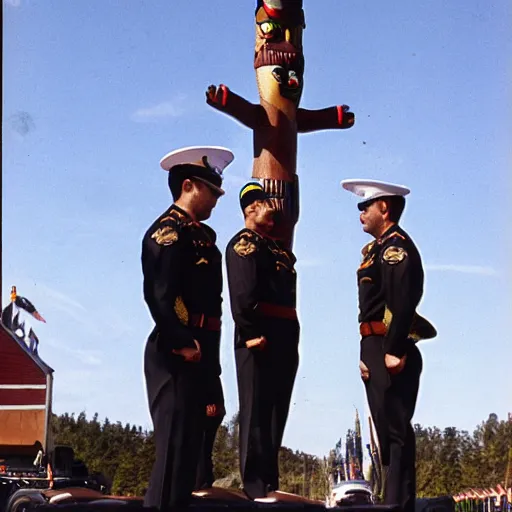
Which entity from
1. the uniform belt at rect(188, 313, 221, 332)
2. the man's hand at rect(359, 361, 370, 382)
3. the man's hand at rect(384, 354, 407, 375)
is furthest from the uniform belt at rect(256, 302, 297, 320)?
the man's hand at rect(384, 354, 407, 375)

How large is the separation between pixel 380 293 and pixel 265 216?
1.16m

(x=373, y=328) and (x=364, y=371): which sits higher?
(x=373, y=328)

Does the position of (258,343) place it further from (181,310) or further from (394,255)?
(394,255)

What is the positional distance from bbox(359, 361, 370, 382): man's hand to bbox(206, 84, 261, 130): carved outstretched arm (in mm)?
2256

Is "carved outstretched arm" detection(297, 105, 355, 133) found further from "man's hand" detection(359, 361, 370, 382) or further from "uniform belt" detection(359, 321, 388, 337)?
"man's hand" detection(359, 361, 370, 382)

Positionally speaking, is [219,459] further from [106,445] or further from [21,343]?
[21,343]

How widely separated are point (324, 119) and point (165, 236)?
2.36 meters

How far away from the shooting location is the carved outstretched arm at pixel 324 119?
9766mm

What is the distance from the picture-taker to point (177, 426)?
7.96m

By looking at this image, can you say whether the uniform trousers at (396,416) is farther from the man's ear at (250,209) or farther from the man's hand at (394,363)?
the man's ear at (250,209)

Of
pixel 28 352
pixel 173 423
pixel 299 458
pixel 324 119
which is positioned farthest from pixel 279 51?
pixel 28 352

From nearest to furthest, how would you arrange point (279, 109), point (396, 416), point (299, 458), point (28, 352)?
1. point (396, 416)
2. point (279, 109)
3. point (299, 458)
4. point (28, 352)

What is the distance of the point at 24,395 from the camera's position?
45.0 feet

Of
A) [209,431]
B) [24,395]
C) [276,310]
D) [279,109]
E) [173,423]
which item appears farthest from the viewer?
[24,395]
